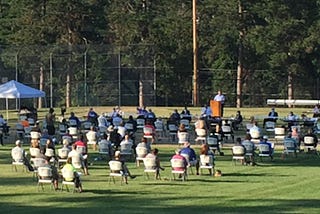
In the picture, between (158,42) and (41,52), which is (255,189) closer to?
(41,52)

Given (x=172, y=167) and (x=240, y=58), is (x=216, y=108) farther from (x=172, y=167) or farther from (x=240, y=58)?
(x=240, y=58)

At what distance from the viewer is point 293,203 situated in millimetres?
22938

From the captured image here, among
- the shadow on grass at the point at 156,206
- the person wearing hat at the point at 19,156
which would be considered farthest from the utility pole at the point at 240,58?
the shadow on grass at the point at 156,206

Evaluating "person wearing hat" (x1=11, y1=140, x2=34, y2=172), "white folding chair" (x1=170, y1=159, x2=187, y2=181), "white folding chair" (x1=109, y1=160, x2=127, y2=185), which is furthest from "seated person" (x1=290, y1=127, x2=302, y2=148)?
"person wearing hat" (x1=11, y1=140, x2=34, y2=172)

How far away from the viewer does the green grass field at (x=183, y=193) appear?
879 inches

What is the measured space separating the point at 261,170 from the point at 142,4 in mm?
41556

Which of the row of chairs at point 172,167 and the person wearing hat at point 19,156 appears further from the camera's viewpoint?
the person wearing hat at point 19,156

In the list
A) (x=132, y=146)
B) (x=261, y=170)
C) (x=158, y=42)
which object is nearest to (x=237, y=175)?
(x=261, y=170)

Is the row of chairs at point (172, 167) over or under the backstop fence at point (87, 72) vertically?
under

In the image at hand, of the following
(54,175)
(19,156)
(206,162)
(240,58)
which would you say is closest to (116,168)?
(54,175)

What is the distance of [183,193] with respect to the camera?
2483 cm

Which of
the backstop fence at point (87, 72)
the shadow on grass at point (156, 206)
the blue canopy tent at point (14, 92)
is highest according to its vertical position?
the backstop fence at point (87, 72)

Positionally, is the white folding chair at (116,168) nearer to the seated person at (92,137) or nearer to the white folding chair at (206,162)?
the white folding chair at (206,162)

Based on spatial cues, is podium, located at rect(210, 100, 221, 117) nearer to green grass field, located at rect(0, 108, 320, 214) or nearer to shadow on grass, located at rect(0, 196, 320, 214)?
green grass field, located at rect(0, 108, 320, 214)
